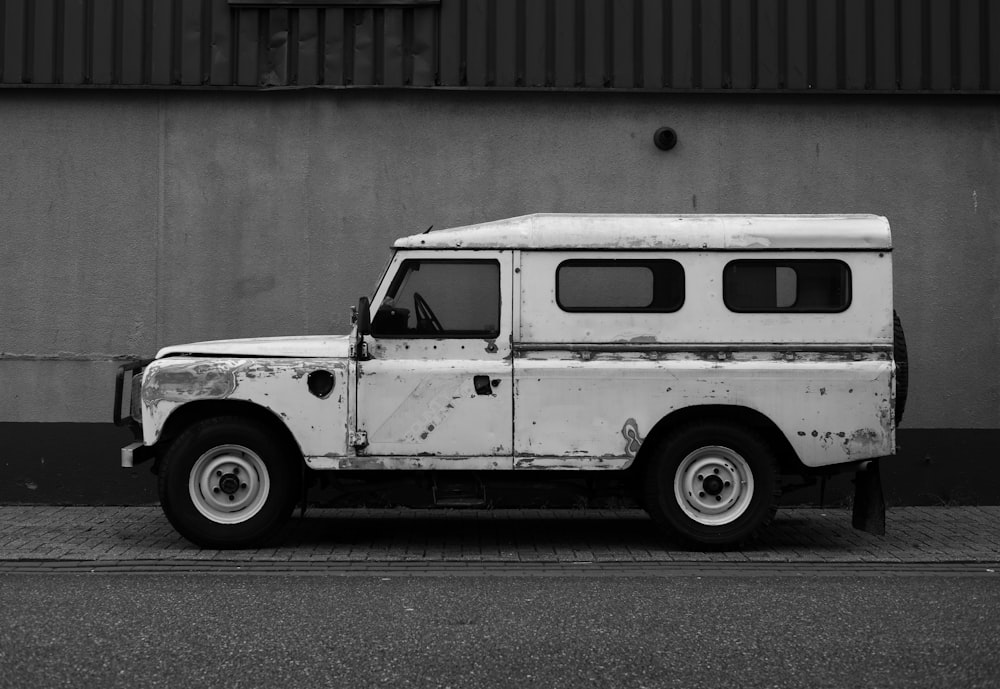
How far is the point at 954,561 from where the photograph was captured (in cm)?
825

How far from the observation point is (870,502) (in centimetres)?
884

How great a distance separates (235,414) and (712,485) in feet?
10.7

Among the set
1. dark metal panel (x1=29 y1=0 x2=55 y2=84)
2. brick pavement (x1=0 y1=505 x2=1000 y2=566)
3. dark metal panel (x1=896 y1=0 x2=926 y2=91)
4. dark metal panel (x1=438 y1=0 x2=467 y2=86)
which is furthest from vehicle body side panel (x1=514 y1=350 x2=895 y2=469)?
dark metal panel (x1=29 y1=0 x2=55 y2=84)

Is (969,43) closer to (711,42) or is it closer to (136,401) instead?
(711,42)

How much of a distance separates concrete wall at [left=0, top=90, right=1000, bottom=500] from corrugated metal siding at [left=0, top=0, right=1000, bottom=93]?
0.19 m

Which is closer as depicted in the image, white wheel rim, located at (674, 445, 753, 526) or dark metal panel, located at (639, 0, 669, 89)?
white wheel rim, located at (674, 445, 753, 526)

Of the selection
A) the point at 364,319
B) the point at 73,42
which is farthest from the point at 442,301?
the point at 73,42

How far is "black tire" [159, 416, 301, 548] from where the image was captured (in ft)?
27.9

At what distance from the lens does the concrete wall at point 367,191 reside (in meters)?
11.6

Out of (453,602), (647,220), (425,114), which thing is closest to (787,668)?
(453,602)

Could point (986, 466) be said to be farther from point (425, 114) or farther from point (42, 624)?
point (42, 624)

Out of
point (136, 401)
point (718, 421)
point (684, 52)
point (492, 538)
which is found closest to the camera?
point (718, 421)

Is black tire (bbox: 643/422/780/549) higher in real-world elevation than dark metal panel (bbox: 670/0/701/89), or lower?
lower

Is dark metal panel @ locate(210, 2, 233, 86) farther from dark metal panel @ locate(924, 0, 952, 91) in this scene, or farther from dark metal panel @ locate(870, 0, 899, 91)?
dark metal panel @ locate(924, 0, 952, 91)
